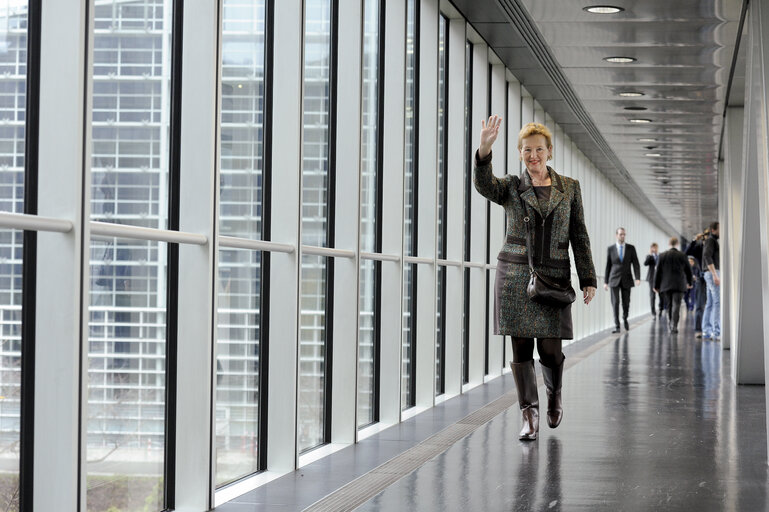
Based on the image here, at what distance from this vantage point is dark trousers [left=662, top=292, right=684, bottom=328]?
60.5 ft

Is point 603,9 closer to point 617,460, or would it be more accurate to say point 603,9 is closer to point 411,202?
point 411,202

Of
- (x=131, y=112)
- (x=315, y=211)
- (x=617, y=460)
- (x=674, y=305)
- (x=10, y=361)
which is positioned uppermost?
(x=131, y=112)

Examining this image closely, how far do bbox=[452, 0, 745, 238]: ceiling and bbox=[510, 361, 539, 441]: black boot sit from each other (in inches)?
138

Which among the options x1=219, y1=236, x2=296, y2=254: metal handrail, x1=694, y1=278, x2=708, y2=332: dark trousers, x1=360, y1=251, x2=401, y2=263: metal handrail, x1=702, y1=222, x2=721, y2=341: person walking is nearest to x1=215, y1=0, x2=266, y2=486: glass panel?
x1=219, y1=236, x2=296, y2=254: metal handrail

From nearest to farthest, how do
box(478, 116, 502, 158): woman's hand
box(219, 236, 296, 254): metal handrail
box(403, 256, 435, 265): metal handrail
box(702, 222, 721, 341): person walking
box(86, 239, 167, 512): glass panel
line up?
box(86, 239, 167, 512): glass panel → box(219, 236, 296, 254): metal handrail → box(478, 116, 502, 158): woman's hand → box(403, 256, 435, 265): metal handrail → box(702, 222, 721, 341): person walking

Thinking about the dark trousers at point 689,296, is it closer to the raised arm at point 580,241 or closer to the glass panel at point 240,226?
the raised arm at point 580,241

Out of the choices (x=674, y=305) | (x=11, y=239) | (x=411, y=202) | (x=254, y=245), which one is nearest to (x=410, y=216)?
(x=411, y=202)

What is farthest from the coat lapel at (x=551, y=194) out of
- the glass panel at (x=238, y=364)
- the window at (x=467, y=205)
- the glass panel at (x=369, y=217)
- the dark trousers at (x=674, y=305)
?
the dark trousers at (x=674, y=305)

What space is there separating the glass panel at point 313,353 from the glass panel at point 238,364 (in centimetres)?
65

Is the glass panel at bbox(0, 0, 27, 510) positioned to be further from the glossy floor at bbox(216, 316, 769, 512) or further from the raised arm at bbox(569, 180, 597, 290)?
the raised arm at bbox(569, 180, 597, 290)

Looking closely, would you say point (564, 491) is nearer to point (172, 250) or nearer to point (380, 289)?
point (172, 250)

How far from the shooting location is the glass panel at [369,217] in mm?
7141

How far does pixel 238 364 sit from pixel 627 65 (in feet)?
22.0

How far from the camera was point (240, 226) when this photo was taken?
16.9 ft
